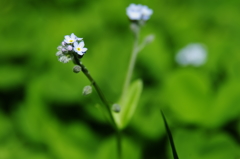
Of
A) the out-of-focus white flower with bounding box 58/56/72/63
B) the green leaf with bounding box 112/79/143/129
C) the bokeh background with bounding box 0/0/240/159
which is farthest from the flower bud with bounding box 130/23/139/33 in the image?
the out-of-focus white flower with bounding box 58/56/72/63

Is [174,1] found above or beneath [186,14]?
above

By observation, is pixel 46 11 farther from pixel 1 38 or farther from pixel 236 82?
pixel 236 82

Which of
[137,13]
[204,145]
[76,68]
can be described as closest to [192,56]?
[204,145]

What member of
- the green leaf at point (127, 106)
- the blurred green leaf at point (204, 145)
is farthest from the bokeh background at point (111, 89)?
the green leaf at point (127, 106)

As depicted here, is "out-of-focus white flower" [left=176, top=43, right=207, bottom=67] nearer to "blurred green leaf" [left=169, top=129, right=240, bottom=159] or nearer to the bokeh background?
the bokeh background

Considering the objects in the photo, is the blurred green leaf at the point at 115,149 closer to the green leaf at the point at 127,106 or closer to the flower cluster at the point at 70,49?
the green leaf at the point at 127,106

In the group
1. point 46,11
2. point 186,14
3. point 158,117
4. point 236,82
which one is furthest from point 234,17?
point 46,11

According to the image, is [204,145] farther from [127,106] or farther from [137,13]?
[137,13]
